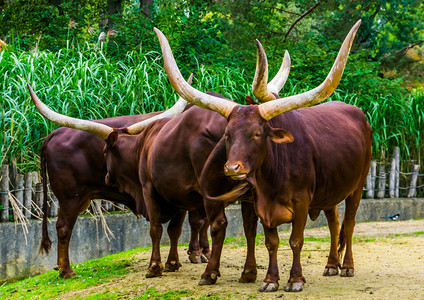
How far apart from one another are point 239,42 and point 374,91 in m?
3.47

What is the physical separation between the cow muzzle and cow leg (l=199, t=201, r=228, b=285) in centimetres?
82

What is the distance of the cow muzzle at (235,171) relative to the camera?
4.61 m

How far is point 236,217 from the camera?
953cm

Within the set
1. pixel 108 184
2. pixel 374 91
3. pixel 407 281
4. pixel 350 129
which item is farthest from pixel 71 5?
pixel 407 281

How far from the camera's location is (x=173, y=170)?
582 centimetres

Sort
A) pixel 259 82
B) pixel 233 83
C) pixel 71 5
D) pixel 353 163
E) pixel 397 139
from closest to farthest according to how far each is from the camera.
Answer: pixel 259 82 < pixel 353 163 < pixel 233 83 < pixel 397 139 < pixel 71 5

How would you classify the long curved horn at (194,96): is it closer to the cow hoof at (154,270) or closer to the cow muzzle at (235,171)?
the cow muzzle at (235,171)

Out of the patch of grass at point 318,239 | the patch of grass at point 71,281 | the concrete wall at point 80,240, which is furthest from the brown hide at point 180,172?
the patch of grass at point 318,239

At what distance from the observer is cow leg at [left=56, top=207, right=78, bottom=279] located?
22.1 feet

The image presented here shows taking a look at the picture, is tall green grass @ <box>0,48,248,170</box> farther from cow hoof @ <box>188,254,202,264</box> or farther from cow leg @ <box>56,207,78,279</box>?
cow hoof @ <box>188,254,202,264</box>

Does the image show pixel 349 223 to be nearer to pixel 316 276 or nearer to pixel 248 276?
pixel 316 276

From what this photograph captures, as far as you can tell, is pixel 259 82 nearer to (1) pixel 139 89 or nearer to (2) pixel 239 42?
(1) pixel 139 89

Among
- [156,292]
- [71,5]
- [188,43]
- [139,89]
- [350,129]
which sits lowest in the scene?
[156,292]

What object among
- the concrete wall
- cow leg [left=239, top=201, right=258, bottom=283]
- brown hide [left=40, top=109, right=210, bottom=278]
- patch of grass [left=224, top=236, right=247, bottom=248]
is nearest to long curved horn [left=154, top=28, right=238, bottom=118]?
cow leg [left=239, top=201, right=258, bottom=283]
